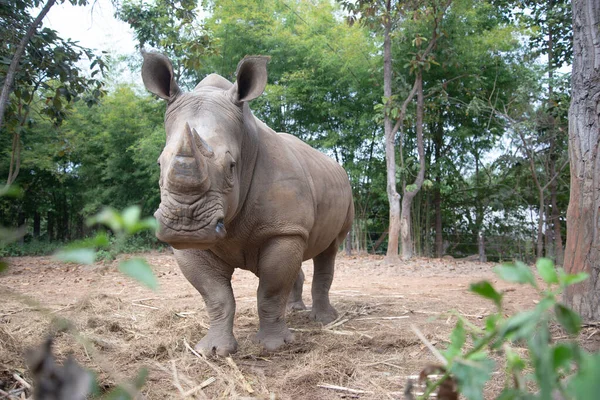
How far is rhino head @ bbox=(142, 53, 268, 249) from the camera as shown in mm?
2852

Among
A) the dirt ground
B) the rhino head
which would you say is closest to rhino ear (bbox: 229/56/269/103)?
the rhino head

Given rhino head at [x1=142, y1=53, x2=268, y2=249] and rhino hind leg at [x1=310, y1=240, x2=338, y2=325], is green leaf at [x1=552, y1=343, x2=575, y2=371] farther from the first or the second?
rhino hind leg at [x1=310, y1=240, x2=338, y2=325]

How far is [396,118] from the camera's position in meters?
12.8

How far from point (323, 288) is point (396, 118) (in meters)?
8.44

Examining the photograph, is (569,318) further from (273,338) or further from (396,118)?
(396,118)

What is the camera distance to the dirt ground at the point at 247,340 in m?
2.85

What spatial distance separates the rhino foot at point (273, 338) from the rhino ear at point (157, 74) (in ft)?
6.12

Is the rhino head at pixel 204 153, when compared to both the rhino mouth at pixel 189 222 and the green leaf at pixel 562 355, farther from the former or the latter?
the green leaf at pixel 562 355

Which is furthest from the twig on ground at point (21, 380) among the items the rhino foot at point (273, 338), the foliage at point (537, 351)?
the foliage at point (537, 351)

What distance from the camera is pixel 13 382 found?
2328mm

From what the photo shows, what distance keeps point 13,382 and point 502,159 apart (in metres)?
14.8

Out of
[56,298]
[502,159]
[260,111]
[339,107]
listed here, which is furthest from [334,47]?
[56,298]

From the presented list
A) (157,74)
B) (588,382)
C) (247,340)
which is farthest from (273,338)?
(588,382)

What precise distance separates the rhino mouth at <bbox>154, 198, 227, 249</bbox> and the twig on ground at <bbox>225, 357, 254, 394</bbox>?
31.7 inches
